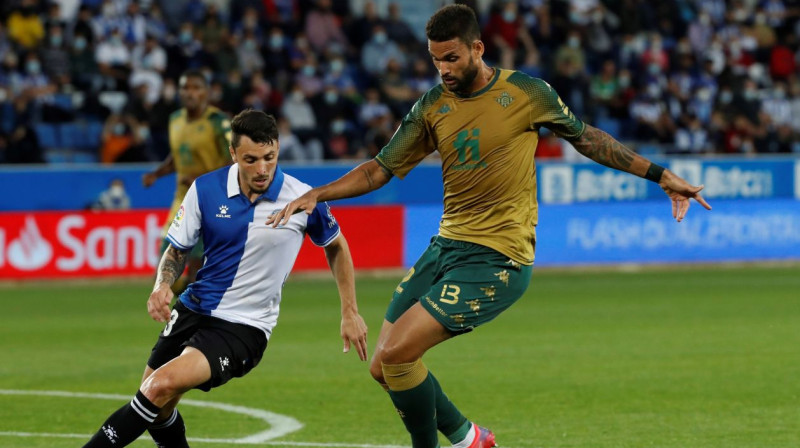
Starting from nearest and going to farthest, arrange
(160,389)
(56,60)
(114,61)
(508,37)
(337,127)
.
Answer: (160,389) → (56,60) → (114,61) → (337,127) → (508,37)

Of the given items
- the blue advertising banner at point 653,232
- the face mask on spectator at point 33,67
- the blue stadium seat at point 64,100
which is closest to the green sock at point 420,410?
the blue advertising banner at point 653,232

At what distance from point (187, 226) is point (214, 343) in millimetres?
591

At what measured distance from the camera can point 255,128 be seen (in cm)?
645

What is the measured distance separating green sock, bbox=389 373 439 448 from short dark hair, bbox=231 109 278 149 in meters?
1.41

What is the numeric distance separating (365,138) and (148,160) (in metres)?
4.17

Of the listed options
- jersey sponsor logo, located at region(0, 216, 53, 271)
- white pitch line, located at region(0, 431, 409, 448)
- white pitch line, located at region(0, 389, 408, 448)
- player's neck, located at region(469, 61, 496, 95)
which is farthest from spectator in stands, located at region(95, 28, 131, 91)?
player's neck, located at region(469, 61, 496, 95)

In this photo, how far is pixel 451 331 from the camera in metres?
6.80

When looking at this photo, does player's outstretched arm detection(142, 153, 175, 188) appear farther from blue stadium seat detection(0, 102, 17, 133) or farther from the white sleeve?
blue stadium seat detection(0, 102, 17, 133)

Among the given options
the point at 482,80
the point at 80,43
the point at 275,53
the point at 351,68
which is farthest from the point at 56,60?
the point at 482,80

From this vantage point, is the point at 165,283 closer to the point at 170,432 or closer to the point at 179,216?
the point at 179,216

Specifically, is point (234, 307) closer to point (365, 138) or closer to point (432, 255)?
point (432, 255)

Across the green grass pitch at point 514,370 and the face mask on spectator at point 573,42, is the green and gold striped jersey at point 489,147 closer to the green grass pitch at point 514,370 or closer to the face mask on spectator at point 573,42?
the green grass pitch at point 514,370

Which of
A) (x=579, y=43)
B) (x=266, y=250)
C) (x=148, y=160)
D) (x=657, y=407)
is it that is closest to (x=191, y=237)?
(x=266, y=250)

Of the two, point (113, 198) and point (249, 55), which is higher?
point (249, 55)
